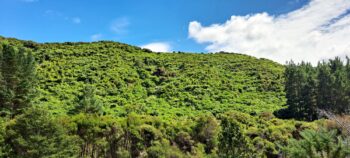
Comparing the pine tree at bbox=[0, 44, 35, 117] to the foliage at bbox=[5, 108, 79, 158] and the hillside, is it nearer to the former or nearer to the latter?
the hillside

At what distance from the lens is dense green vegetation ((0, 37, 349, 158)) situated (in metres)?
24.0

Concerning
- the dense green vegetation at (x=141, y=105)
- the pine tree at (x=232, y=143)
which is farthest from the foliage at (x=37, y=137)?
the pine tree at (x=232, y=143)

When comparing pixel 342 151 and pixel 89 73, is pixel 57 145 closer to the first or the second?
pixel 342 151

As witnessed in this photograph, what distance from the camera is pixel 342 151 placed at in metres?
10.7

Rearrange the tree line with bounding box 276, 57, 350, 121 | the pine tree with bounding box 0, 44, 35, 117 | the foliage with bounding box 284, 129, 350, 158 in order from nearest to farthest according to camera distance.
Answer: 1. the foliage with bounding box 284, 129, 350, 158
2. the pine tree with bounding box 0, 44, 35, 117
3. the tree line with bounding box 276, 57, 350, 121

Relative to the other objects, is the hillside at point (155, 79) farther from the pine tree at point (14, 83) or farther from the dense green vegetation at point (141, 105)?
the pine tree at point (14, 83)

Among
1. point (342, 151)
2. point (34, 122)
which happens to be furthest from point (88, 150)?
point (342, 151)

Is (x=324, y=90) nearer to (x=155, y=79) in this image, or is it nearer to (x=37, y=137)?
(x=155, y=79)

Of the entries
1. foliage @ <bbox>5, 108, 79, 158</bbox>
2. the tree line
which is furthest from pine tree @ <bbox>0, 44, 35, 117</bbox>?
the tree line

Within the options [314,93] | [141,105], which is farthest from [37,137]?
[314,93]

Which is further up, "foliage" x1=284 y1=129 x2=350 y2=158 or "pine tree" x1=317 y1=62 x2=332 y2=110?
"pine tree" x1=317 y1=62 x2=332 y2=110

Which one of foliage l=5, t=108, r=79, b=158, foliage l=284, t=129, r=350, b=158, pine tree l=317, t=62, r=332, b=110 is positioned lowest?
foliage l=5, t=108, r=79, b=158

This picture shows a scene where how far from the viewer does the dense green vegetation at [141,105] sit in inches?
947

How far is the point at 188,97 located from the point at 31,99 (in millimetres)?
26208
